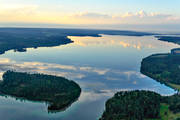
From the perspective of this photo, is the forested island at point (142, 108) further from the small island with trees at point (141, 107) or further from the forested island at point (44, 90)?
the forested island at point (44, 90)

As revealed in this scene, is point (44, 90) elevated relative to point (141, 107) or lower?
lower

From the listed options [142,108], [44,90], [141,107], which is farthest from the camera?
[44,90]

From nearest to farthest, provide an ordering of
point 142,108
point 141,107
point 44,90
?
1. point 142,108
2. point 141,107
3. point 44,90

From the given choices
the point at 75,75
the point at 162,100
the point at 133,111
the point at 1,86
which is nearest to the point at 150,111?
the point at 133,111

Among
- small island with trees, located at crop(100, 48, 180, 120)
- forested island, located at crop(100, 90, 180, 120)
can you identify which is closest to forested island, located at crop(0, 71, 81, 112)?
small island with trees, located at crop(100, 48, 180, 120)

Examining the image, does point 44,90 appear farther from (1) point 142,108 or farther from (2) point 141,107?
(1) point 142,108

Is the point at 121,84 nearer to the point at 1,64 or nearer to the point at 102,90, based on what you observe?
the point at 102,90

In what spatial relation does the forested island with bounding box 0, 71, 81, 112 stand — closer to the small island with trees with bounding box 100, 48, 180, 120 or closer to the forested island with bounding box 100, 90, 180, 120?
the small island with trees with bounding box 100, 48, 180, 120

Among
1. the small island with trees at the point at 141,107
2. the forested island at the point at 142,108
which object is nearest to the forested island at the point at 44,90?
the small island with trees at the point at 141,107

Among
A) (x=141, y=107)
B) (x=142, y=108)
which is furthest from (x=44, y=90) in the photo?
(x=142, y=108)
